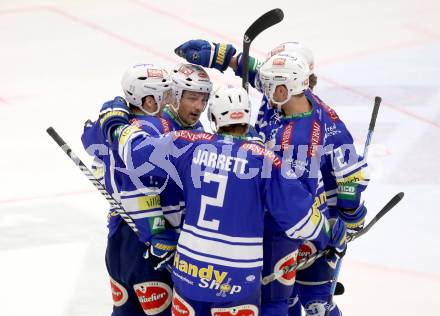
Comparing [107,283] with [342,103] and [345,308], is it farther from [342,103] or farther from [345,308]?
[342,103]

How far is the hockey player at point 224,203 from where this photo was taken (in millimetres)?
4180

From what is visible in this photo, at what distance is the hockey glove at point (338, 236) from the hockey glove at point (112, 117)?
104 cm

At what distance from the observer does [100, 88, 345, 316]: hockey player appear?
165 inches

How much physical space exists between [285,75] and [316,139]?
1.04ft

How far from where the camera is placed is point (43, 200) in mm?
7176

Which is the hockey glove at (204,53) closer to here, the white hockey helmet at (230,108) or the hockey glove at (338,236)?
the white hockey helmet at (230,108)

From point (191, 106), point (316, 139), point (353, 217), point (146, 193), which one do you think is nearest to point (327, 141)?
point (316, 139)

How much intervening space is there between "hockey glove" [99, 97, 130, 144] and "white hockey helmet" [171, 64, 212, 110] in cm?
24

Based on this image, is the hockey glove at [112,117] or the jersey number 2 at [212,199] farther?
the hockey glove at [112,117]

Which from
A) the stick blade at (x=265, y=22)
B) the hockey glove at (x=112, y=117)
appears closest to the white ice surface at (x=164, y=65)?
the hockey glove at (x=112, y=117)

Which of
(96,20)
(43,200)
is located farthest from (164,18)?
(43,200)

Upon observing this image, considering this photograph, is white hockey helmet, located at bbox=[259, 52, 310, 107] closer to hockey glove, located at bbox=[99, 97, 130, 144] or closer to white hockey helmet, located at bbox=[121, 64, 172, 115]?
white hockey helmet, located at bbox=[121, 64, 172, 115]

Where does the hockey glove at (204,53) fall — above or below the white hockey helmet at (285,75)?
below

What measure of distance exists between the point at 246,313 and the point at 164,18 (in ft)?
23.1
